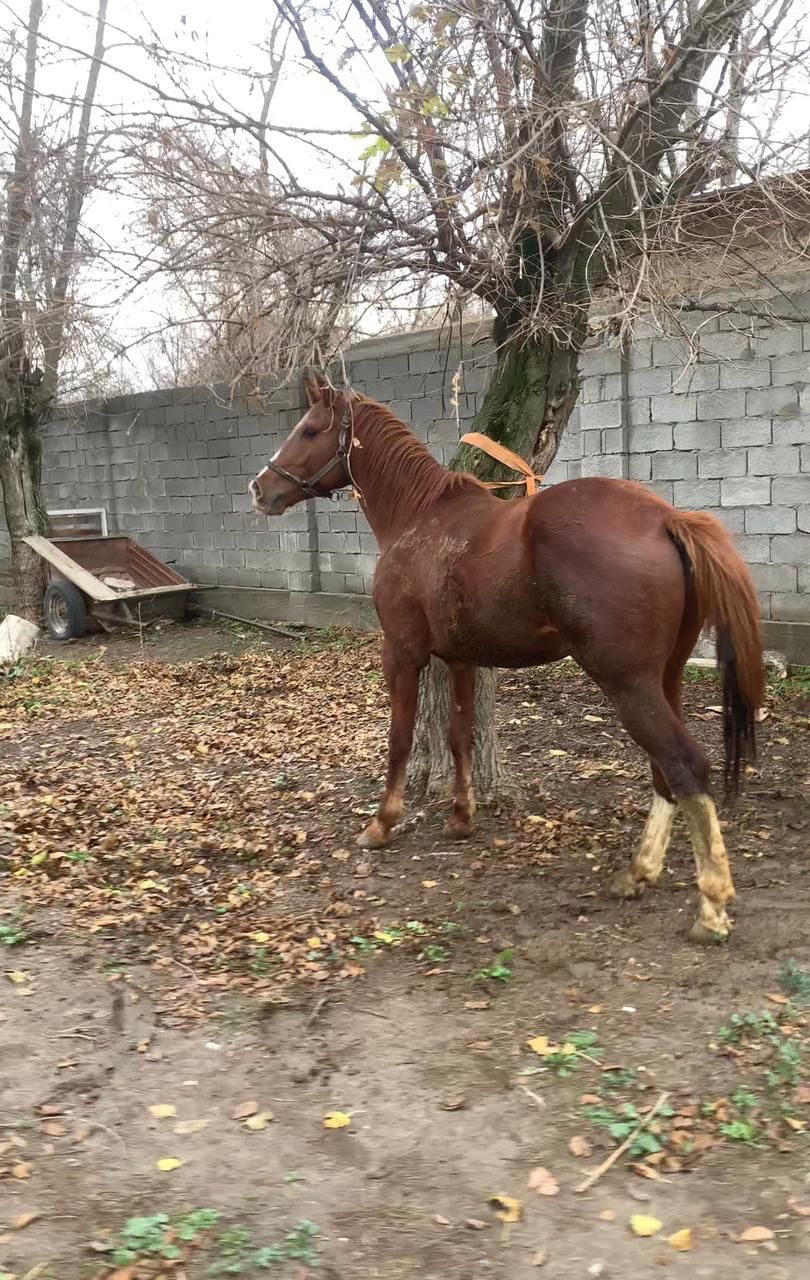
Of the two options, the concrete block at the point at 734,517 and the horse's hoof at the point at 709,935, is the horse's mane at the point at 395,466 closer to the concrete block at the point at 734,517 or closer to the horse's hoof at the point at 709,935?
the horse's hoof at the point at 709,935

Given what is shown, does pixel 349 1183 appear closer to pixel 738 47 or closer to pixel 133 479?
pixel 738 47

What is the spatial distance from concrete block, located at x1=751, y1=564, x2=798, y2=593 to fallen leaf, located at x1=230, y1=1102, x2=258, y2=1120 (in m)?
5.84

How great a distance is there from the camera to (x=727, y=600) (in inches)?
130

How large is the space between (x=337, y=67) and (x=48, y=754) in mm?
4554

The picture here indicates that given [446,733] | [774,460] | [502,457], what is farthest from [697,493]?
[502,457]

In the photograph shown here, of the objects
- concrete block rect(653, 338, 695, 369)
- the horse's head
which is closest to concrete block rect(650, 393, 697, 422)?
concrete block rect(653, 338, 695, 369)

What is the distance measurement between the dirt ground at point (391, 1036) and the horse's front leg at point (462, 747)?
0.37 ft

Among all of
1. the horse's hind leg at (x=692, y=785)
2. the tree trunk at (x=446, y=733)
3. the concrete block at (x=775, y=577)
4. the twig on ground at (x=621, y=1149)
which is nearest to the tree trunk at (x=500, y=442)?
the tree trunk at (x=446, y=733)

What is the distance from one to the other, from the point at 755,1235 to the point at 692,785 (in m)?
1.54

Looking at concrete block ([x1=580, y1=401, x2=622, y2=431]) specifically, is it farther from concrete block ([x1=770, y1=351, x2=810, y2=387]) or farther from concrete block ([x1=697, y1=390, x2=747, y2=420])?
concrete block ([x1=770, y1=351, x2=810, y2=387])

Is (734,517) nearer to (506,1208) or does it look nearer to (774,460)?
(774,460)

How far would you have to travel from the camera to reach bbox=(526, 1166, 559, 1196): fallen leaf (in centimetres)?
227

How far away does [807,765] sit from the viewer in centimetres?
528

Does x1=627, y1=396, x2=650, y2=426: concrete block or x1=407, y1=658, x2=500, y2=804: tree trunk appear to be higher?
x1=627, y1=396, x2=650, y2=426: concrete block
